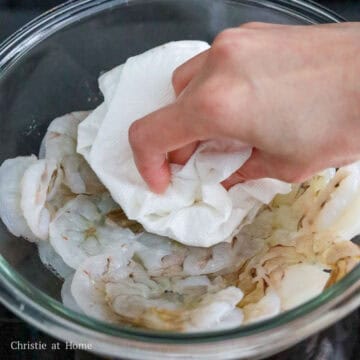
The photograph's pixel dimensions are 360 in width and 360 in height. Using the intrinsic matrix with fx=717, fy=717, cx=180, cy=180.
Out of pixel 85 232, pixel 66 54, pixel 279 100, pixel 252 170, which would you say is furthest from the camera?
pixel 66 54

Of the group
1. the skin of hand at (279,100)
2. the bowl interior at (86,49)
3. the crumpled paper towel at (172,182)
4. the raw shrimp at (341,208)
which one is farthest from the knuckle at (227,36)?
the bowl interior at (86,49)

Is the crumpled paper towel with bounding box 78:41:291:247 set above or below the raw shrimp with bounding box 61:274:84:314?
above

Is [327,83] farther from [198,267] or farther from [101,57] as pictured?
[101,57]

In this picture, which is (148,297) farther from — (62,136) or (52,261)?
(62,136)

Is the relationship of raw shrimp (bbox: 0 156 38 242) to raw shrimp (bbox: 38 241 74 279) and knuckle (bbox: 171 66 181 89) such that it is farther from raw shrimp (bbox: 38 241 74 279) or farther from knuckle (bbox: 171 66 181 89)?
knuckle (bbox: 171 66 181 89)

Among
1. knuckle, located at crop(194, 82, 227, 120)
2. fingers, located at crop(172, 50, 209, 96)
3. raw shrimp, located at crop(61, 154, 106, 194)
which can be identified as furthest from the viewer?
raw shrimp, located at crop(61, 154, 106, 194)

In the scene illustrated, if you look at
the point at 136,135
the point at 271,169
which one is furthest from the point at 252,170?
the point at 136,135

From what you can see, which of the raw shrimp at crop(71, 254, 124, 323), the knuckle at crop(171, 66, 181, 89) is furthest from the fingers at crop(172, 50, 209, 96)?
the raw shrimp at crop(71, 254, 124, 323)

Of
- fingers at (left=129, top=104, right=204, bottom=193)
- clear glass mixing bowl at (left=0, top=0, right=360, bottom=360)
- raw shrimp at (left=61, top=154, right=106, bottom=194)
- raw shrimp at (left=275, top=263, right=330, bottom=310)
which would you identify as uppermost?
clear glass mixing bowl at (left=0, top=0, right=360, bottom=360)
